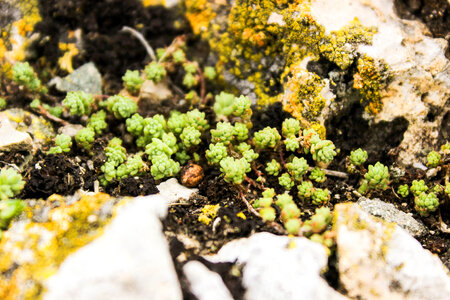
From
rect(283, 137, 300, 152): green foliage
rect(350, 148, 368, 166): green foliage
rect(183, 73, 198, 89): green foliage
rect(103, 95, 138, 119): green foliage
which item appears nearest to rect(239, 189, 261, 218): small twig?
rect(283, 137, 300, 152): green foliage

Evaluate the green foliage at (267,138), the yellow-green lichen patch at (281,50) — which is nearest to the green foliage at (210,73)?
the yellow-green lichen patch at (281,50)

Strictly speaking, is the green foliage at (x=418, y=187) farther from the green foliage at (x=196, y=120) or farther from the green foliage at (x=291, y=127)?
the green foliage at (x=196, y=120)

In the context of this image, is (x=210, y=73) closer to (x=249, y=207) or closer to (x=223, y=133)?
(x=223, y=133)

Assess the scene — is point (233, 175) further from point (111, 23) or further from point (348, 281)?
point (111, 23)

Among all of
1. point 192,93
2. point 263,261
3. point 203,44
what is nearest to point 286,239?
point 263,261

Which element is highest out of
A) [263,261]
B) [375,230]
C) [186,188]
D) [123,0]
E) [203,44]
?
[123,0]

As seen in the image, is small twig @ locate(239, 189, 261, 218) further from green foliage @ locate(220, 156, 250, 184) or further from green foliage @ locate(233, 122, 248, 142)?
green foliage @ locate(233, 122, 248, 142)
